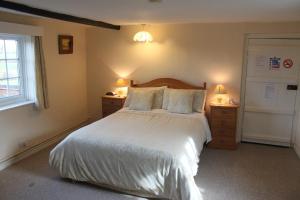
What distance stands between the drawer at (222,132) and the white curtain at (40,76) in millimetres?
2674

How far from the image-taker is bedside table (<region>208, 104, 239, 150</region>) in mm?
4305

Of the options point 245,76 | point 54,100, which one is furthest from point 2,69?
point 245,76

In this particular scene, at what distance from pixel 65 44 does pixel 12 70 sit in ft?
3.57

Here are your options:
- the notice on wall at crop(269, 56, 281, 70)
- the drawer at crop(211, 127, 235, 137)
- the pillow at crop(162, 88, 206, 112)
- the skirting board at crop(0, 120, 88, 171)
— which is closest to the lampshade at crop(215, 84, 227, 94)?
the pillow at crop(162, 88, 206, 112)

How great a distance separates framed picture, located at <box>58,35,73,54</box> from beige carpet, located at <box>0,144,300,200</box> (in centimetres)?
167

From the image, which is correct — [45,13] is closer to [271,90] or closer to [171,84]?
[171,84]

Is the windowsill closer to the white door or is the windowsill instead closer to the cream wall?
the cream wall

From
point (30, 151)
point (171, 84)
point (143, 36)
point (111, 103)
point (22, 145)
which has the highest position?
point (143, 36)

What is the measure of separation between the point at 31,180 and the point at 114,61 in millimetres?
2644

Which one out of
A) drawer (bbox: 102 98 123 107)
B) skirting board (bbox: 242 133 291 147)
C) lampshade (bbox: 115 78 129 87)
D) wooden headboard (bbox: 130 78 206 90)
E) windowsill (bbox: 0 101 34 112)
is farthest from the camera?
lampshade (bbox: 115 78 129 87)

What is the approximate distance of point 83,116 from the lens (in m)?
5.47

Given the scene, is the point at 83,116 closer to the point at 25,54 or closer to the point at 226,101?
the point at 25,54

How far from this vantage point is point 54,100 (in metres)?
4.54

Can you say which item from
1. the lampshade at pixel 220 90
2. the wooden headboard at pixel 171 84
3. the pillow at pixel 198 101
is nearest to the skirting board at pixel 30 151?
the wooden headboard at pixel 171 84
